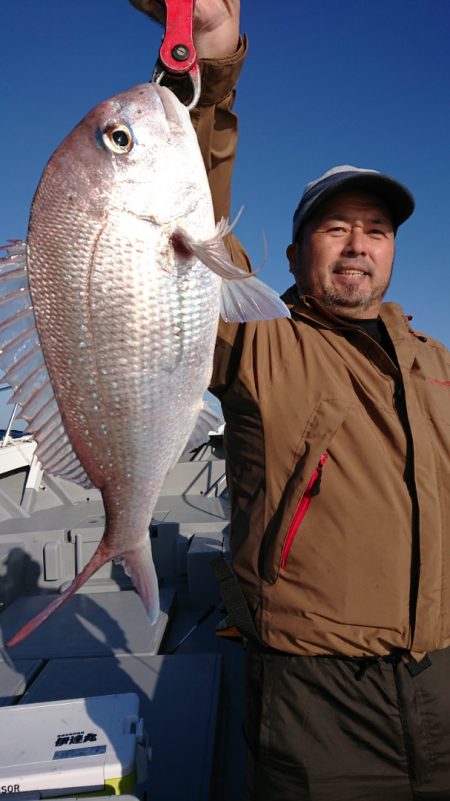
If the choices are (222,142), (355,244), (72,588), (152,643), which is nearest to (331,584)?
(72,588)

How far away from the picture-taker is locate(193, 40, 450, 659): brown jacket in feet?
5.88

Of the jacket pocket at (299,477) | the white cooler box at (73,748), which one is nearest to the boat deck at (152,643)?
the white cooler box at (73,748)

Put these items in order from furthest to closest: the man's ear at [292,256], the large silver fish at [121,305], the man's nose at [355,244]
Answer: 1. the man's ear at [292,256]
2. the man's nose at [355,244]
3. the large silver fish at [121,305]

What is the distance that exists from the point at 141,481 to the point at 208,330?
46cm

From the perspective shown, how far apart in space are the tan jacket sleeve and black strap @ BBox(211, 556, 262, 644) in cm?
74

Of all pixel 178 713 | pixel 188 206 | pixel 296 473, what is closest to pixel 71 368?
pixel 188 206

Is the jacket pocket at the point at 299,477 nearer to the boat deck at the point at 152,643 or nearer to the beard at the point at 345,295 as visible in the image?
the beard at the point at 345,295

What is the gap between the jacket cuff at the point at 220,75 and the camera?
1.46 meters

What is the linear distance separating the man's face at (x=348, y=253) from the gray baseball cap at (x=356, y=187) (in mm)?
46

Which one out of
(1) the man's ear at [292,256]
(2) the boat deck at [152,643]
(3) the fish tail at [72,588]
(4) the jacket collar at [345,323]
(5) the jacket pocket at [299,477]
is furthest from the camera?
(2) the boat deck at [152,643]

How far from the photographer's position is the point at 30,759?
191 centimetres

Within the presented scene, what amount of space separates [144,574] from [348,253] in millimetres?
1706

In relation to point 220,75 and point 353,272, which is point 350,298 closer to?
point 353,272

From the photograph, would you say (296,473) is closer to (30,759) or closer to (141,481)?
(141,481)
